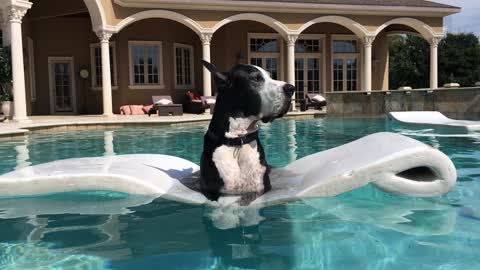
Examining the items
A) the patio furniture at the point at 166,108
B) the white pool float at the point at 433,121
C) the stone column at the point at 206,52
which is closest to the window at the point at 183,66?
the stone column at the point at 206,52

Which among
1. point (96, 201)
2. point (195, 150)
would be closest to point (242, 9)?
point (195, 150)

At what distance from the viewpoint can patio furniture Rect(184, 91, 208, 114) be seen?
59.7 ft

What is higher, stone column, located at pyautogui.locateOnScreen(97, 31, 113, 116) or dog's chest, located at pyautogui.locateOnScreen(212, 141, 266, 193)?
stone column, located at pyautogui.locateOnScreen(97, 31, 113, 116)

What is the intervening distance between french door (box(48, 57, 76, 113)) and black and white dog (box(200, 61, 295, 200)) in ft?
57.3

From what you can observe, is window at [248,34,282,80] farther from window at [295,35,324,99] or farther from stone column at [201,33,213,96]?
stone column at [201,33,213,96]

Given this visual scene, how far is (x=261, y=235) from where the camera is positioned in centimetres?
305

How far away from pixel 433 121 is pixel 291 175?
25.2 ft

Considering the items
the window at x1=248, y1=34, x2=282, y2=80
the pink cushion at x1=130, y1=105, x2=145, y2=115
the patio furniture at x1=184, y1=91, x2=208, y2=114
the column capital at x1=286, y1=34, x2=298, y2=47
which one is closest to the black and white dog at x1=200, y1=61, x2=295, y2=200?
the patio furniture at x1=184, y1=91, x2=208, y2=114

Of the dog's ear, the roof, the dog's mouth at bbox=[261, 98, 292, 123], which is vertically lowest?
the dog's mouth at bbox=[261, 98, 292, 123]

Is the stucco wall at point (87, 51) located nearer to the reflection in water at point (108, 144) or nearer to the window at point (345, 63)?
the window at point (345, 63)

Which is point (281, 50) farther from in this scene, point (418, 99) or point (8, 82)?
point (8, 82)

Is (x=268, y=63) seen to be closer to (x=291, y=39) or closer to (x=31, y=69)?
(x=291, y=39)

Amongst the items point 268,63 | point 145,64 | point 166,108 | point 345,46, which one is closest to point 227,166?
point 166,108

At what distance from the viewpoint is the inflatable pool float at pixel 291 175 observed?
126 inches
